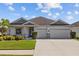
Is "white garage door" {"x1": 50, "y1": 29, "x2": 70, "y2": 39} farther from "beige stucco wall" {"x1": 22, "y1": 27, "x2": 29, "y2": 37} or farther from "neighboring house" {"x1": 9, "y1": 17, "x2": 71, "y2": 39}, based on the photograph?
"beige stucco wall" {"x1": 22, "y1": 27, "x2": 29, "y2": 37}

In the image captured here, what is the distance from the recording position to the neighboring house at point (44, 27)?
34.6 m

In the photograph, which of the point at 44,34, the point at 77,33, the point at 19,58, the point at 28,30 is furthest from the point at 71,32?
the point at 19,58

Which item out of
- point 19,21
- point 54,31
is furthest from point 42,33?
→ point 19,21

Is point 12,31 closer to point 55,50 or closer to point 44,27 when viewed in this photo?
point 44,27

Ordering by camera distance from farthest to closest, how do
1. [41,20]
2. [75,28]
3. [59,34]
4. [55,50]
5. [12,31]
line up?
[75,28], [59,34], [41,20], [12,31], [55,50]

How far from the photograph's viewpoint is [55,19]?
35.3 meters

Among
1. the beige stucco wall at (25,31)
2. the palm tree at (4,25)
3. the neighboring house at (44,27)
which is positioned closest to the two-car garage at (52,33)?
the neighboring house at (44,27)

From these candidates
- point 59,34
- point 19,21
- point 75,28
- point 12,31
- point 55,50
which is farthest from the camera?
point 75,28

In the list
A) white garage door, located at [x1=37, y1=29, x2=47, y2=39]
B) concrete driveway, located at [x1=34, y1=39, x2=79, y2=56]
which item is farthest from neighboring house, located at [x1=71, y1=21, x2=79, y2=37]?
concrete driveway, located at [x1=34, y1=39, x2=79, y2=56]

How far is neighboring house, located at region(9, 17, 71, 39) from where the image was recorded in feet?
113

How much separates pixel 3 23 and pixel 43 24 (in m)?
5.72

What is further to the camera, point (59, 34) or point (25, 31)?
point (59, 34)

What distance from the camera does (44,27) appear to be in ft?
118

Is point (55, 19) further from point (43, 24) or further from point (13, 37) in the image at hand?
point (13, 37)
